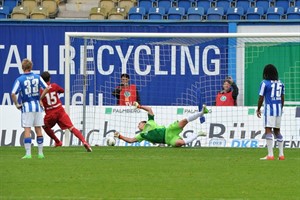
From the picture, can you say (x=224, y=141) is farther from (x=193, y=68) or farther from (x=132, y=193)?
(x=132, y=193)

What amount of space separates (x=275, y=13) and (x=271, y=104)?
11.4 metres

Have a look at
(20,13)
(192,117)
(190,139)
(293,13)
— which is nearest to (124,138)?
(190,139)

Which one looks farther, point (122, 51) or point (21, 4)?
point (21, 4)

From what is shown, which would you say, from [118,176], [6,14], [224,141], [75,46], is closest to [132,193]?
[118,176]

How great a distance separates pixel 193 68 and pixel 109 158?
8.13 m

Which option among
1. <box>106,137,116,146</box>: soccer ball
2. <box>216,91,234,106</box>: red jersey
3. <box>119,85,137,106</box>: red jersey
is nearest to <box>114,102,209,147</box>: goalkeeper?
<box>106,137,116,146</box>: soccer ball

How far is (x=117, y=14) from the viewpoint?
3130cm

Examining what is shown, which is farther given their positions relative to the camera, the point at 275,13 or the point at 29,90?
the point at 275,13

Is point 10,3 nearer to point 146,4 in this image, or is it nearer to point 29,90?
point 146,4

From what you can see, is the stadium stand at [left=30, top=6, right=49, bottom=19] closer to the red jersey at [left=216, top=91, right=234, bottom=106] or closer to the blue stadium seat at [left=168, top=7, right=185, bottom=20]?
the blue stadium seat at [left=168, top=7, right=185, bottom=20]

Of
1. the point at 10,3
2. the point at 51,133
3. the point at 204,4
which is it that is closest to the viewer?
the point at 51,133

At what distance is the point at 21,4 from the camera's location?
32969mm

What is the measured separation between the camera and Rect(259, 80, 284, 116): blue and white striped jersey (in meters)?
20.0

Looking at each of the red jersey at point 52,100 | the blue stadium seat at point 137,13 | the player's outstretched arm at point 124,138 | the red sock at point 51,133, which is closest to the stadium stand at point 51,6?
the blue stadium seat at point 137,13
